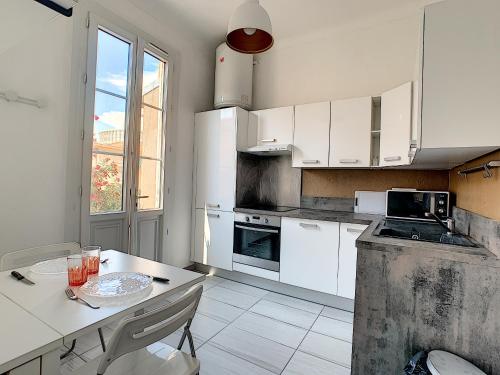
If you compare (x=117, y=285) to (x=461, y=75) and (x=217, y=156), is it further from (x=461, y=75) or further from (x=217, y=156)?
(x=217, y=156)

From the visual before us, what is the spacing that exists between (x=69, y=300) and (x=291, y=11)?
2985 millimetres

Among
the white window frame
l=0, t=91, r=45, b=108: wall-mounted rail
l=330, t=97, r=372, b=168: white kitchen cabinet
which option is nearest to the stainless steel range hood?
l=330, t=97, r=372, b=168: white kitchen cabinet

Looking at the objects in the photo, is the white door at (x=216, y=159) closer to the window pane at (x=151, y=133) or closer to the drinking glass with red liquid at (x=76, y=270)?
the window pane at (x=151, y=133)

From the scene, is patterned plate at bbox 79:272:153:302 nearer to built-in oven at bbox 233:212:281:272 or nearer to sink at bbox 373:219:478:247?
sink at bbox 373:219:478:247

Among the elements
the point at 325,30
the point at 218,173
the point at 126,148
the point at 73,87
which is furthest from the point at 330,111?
the point at 73,87

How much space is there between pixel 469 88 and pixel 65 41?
263 cm

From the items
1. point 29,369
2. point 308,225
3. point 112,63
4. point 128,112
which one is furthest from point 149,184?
point 29,369

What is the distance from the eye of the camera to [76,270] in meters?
1.08

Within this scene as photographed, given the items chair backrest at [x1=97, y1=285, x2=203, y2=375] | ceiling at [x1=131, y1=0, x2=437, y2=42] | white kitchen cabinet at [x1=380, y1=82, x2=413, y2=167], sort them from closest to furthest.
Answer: chair backrest at [x1=97, y1=285, x2=203, y2=375], white kitchen cabinet at [x1=380, y1=82, x2=413, y2=167], ceiling at [x1=131, y1=0, x2=437, y2=42]

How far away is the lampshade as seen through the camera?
1.37m

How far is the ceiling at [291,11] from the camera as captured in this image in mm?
2508

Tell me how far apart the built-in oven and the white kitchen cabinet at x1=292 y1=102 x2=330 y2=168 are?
713 millimetres

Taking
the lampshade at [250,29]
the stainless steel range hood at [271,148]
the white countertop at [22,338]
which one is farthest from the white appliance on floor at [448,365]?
the stainless steel range hood at [271,148]

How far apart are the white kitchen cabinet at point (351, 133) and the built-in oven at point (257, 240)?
35.4 inches
